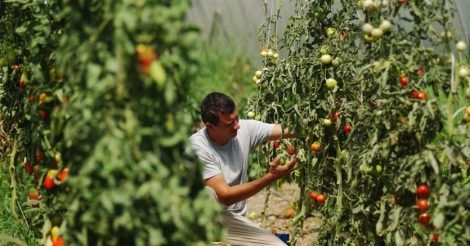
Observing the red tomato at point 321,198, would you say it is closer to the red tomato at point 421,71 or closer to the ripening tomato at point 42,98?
the red tomato at point 421,71

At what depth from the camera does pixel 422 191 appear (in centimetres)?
288

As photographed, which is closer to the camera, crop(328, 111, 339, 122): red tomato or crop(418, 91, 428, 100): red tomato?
crop(418, 91, 428, 100): red tomato

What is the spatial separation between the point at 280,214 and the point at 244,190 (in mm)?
1893

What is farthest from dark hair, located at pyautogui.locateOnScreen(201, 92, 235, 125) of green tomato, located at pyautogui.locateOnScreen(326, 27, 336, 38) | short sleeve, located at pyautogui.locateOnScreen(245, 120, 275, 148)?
green tomato, located at pyautogui.locateOnScreen(326, 27, 336, 38)

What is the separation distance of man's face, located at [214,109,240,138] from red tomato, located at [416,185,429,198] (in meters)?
0.95

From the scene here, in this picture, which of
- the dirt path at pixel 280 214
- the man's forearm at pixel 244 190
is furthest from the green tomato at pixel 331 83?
the dirt path at pixel 280 214

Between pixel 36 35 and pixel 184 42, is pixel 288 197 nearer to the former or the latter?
pixel 36 35

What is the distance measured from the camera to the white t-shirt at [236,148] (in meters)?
3.68

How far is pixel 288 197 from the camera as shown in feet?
18.5

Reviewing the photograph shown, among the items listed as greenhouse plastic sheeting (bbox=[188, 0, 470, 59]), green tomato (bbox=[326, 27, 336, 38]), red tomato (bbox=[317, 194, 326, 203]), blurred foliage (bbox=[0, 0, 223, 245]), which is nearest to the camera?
blurred foliage (bbox=[0, 0, 223, 245])

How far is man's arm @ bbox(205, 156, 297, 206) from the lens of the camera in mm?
3348

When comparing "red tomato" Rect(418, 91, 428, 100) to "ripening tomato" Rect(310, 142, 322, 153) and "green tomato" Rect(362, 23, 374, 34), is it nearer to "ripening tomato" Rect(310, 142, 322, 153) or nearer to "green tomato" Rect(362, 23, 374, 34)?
"green tomato" Rect(362, 23, 374, 34)

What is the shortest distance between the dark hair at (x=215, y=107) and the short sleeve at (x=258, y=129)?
245mm

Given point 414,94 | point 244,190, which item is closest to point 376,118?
point 414,94
